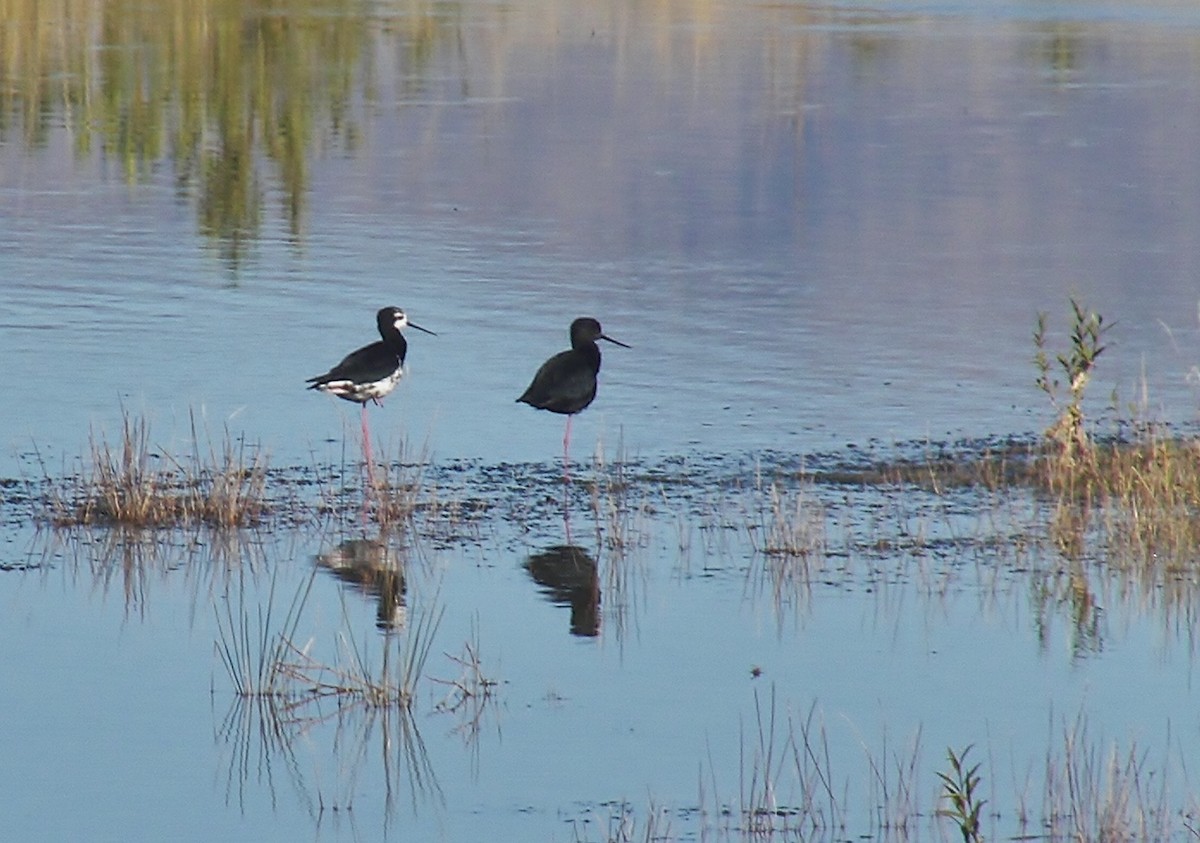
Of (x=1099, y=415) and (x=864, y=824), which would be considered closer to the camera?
(x=864, y=824)

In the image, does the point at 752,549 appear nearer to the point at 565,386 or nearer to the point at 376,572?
the point at 376,572

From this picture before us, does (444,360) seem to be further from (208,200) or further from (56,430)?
(208,200)

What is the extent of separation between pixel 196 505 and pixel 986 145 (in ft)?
70.5

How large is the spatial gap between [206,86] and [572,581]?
2741 cm

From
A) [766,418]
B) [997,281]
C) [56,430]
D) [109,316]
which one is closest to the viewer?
[56,430]

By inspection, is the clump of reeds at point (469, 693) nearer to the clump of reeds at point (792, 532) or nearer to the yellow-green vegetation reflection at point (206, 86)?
the clump of reeds at point (792, 532)

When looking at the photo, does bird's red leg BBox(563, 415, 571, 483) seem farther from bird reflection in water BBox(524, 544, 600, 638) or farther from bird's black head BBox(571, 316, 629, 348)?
bird reflection in water BBox(524, 544, 600, 638)

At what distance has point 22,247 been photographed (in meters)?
21.3

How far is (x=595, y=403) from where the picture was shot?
14781 mm

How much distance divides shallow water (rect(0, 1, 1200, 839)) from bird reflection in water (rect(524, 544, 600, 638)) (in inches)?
2.3

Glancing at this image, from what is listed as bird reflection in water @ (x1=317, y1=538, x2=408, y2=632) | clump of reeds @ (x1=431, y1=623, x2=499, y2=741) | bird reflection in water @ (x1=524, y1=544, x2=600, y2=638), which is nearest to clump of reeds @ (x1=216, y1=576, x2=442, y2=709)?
clump of reeds @ (x1=431, y1=623, x2=499, y2=741)

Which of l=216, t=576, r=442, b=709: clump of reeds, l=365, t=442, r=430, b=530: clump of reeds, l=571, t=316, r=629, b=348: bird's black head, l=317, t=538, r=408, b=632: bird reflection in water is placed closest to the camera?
l=216, t=576, r=442, b=709: clump of reeds

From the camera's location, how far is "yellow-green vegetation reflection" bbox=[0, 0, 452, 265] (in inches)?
1061

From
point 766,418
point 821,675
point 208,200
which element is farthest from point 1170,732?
point 208,200
